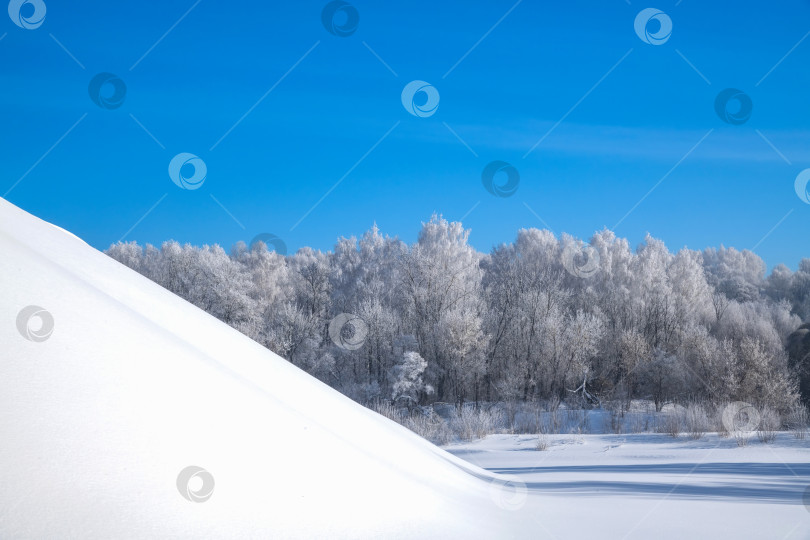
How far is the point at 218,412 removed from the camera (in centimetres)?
276

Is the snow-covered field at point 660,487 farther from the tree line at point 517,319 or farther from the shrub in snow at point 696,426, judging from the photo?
the tree line at point 517,319

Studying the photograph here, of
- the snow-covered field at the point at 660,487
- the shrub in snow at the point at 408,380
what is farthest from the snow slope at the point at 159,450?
the shrub in snow at the point at 408,380

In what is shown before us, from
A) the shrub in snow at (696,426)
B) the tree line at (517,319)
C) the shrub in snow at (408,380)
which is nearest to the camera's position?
the shrub in snow at (696,426)

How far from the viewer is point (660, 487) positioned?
17.5 feet

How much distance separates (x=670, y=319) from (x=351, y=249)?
2433cm

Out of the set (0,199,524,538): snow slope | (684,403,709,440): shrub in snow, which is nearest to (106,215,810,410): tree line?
(684,403,709,440): shrub in snow

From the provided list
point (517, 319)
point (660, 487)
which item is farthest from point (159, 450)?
point (517, 319)

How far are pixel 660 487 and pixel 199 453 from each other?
4.57 m

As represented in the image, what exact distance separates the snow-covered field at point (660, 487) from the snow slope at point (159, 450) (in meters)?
0.71

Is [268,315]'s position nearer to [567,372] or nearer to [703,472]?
[567,372]

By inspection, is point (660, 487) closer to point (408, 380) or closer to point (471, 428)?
point (471, 428)

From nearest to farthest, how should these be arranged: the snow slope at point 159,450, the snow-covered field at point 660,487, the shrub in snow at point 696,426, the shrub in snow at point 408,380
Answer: the snow slope at point 159,450
the snow-covered field at point 660,487
the shrub in snow at point 696,426
the shrub in snow at point 408,380

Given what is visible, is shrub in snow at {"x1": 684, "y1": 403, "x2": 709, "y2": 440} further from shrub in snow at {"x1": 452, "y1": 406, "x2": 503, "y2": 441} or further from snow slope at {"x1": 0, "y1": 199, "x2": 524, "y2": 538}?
snow slope at {"x1": 0, "y1": 199, "x2": 524, "y2": 538}

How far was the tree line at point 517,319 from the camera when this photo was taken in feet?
89.3
